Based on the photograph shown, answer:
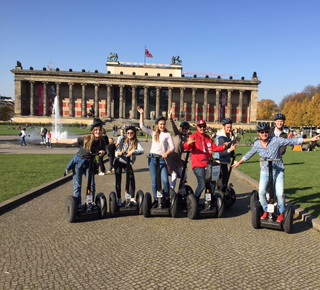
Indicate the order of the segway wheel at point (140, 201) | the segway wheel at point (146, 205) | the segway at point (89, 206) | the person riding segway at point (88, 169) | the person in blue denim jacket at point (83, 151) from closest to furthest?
the segway at point (89, 206) → the person riding segway at point (88, 169) → the person in blue denim jacket at point (83, 151) → the segway wheel at point (146, 205) → the segway wheel at point (140, 201)

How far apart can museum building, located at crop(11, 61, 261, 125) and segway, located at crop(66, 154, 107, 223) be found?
252ft

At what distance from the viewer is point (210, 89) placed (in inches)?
3521

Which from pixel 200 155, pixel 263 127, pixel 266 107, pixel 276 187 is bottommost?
pixel 276 187

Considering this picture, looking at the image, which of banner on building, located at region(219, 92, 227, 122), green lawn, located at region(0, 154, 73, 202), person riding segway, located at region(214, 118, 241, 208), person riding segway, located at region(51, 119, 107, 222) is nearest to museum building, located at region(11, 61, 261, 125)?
banner on building, located at region(219, 92, 227, 122)

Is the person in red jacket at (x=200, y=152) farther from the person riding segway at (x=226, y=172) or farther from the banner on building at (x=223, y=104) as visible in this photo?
the banner on building at (x=223, y=104)

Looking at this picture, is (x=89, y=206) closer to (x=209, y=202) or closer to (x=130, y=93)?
(x=209, y=202)

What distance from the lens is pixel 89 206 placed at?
6.44 metres

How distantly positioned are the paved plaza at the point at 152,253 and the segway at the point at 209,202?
0.56 feet

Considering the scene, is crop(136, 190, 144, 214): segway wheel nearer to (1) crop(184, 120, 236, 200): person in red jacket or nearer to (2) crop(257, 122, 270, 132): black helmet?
(1) crop(184, 120, 236, 200): person in red jacket

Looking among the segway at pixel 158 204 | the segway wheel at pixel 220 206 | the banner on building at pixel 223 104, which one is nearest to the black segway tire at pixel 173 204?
the segway at pixel 158 204

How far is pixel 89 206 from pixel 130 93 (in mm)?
85128

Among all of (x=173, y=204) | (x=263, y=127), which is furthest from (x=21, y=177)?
(x=263, y=127)

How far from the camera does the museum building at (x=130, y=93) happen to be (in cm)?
8381

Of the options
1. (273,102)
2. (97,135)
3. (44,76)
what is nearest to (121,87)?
(44,76)
